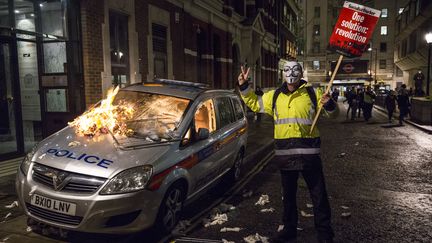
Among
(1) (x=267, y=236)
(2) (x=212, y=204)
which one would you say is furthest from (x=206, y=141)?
(1) (x=267, y=236)

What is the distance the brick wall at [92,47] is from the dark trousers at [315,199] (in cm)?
714

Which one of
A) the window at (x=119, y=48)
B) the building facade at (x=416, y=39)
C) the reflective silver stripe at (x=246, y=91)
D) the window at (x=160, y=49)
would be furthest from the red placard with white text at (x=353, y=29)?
the building facade at (x=416, y=39)

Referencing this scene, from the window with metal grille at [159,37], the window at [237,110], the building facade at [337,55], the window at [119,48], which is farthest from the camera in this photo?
the building facade at [337,55]

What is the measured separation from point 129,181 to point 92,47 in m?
6.83

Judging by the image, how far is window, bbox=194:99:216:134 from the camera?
19.4 feet

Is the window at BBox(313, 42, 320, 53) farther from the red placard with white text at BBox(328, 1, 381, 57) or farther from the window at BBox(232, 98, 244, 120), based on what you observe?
the red placard with white text at BBox(328, 1, 381, 57)

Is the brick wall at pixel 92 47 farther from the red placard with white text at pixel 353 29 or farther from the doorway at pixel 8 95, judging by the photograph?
the red placard with white text at pixel 353 29

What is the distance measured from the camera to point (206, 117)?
5996mm

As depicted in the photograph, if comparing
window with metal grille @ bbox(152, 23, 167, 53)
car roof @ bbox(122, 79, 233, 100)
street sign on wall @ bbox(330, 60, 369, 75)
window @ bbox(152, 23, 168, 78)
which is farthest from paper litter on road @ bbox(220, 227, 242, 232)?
street sign on wall @ bbox(330, 60, 369, 75)

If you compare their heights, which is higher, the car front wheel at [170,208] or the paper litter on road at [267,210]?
the car front wheel at [170,208]

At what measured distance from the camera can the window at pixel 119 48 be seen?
36.4ft

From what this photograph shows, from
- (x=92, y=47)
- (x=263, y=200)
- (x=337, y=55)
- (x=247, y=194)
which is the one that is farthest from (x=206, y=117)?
(x=337, y=55)

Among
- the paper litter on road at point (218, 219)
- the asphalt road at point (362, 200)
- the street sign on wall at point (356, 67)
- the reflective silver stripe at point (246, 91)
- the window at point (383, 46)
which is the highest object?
the window at point (383, 46)

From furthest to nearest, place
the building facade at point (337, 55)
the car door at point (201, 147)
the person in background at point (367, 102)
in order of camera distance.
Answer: the building facade at point (337, 55) → the person in background at point (367, 102) → the car door at point (201, 147)
